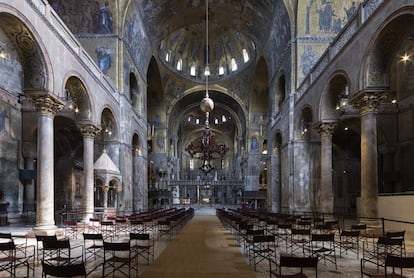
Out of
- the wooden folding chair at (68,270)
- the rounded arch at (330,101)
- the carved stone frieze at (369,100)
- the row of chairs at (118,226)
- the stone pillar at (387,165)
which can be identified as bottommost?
the row of chairs at (118,226)

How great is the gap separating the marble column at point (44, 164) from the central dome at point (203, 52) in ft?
94.7

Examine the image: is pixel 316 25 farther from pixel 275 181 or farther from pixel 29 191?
pixel 29 191

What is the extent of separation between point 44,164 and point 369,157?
11.9 m

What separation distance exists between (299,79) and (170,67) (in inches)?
921

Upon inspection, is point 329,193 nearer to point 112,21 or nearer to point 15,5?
point 15,5

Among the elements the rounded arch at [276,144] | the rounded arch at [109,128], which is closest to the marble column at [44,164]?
the rounded arch at [109,128]

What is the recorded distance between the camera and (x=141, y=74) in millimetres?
31562

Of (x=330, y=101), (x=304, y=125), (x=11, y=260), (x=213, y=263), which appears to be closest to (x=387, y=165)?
(x=304, y=125)

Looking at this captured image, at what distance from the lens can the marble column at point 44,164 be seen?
13.2 metres

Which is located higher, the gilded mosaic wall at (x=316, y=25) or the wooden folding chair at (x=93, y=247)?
the gilded mosaic wall at (x=316, y=25)

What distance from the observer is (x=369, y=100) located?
1335cm

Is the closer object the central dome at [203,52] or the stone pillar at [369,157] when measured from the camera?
the stone pillar at [369,157]

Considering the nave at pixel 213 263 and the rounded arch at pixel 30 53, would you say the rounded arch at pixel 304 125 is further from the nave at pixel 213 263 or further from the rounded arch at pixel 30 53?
the rounded arch at pixel 30 53

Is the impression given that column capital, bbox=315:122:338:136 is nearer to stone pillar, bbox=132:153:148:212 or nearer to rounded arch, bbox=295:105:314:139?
rounded arch, bbox=295:105:314:139
